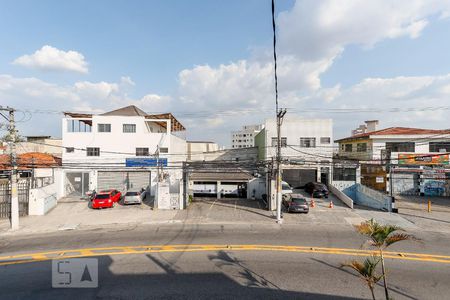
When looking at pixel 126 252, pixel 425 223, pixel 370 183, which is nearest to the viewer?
pixel 126 252

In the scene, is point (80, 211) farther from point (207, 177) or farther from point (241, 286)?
point (241, 286)

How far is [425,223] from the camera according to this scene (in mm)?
18688

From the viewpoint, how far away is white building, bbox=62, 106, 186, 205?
29969mm

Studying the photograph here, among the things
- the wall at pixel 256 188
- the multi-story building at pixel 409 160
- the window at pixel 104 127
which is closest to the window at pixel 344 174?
the multi-story building at pixel 409 160

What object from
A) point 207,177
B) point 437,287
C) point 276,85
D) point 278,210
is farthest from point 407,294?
point 207,177

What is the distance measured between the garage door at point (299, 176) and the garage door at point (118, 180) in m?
21.1

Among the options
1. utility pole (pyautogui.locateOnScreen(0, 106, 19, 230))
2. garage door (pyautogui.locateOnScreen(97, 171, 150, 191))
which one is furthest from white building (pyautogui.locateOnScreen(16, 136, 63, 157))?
utility pole (pyautogui.locateOnScreen(0, 106, 19, 230))

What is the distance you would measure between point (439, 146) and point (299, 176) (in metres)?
18.4

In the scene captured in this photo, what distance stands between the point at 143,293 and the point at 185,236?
6.73m

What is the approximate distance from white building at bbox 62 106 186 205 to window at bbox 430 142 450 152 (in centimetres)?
3402

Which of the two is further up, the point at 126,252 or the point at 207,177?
the point at 207,177

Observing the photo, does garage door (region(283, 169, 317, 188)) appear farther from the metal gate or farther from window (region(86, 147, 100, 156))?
the metal gate

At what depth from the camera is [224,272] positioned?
10.0 meters

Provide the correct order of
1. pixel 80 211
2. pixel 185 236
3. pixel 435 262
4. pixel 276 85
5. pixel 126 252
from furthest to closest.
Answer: pixel 80 211 < pixel 185 236 < pixel 126 252 < pixel 435 262 < pixel 276 85
